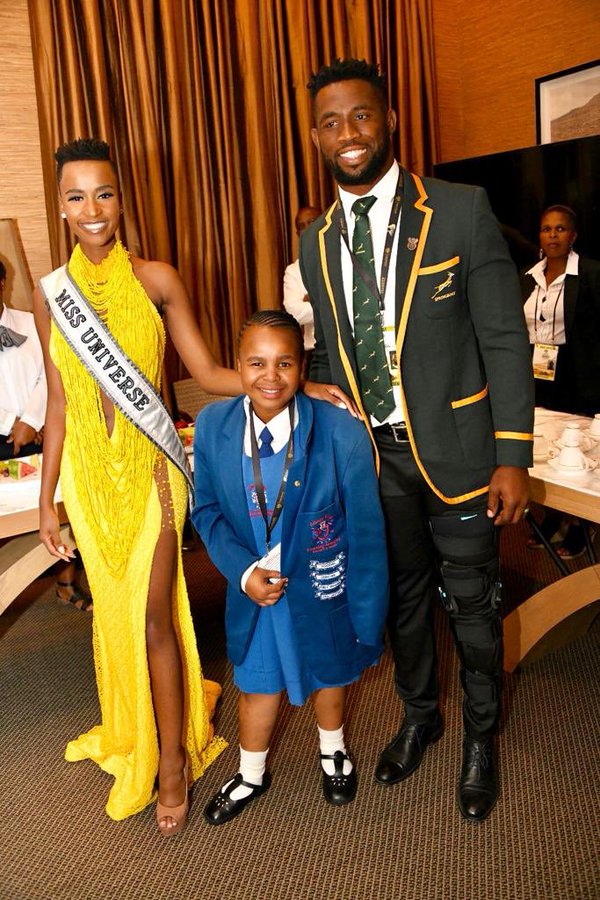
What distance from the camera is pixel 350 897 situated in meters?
1.72

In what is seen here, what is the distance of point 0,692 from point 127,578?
111 cm

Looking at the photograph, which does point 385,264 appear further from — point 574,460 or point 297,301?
point 297,301

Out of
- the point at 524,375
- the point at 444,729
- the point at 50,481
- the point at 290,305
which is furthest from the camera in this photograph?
the point at 290,305

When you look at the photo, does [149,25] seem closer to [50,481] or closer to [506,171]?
[506,171]

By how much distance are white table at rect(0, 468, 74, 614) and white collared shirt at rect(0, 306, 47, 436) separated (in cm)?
89

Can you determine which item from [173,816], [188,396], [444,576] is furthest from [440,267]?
[188,396]

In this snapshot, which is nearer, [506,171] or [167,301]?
[167,301]

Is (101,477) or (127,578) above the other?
(101,477)

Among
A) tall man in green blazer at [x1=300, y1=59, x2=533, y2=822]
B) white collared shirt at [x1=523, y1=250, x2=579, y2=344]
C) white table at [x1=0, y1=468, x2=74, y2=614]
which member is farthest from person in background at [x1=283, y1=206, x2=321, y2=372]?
tall man in green blazer at [x1=300, y1=59, x2=533, y2=822]

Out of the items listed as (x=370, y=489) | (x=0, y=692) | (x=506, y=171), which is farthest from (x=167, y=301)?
(x=506, y=171)

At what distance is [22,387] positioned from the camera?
11.5 ft

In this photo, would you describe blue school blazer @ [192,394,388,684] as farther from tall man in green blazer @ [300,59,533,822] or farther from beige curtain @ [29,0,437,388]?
beige curtain @ [29,0,437,388]

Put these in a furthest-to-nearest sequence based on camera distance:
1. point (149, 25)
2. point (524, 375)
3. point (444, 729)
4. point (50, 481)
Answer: point (149, 25)
point (444, 729)
point (50, 481)
point (524, 375)

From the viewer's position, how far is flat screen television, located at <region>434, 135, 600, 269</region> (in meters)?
3.86
